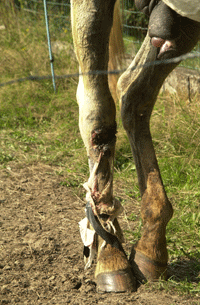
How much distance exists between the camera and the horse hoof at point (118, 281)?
185 centimetres

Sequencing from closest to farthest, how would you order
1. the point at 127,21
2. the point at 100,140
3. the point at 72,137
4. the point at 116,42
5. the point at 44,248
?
the point at 100,140 < the point at 44,248 < the point at 116,42 < the point at 72,137 < the point at 127,21

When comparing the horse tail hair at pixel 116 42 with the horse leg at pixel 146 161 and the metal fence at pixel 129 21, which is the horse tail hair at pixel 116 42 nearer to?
the horse leg at pixel 146 161

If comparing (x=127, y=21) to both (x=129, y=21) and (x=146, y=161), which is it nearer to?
(x=129, y=21)

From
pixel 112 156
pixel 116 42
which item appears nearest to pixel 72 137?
pixel 116 42

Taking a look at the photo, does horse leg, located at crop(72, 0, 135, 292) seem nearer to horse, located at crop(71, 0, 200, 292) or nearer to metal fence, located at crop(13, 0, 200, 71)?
horse, located at crop(71, 0, 200, 292)

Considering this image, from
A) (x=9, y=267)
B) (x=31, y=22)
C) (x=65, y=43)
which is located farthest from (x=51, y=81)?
(x=9, y=267)

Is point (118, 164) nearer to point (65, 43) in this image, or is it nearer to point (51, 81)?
point (51, 81)

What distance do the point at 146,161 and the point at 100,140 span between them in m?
0.23

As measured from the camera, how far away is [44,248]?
2.27 metres

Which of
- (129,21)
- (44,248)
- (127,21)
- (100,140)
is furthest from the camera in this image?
(127,21)

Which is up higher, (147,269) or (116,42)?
(116,42)

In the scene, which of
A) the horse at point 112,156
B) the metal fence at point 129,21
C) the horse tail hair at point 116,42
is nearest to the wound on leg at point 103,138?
the horse at point 112,156

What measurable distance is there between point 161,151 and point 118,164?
376 millimetres

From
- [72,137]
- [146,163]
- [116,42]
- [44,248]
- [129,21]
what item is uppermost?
[129,21]
